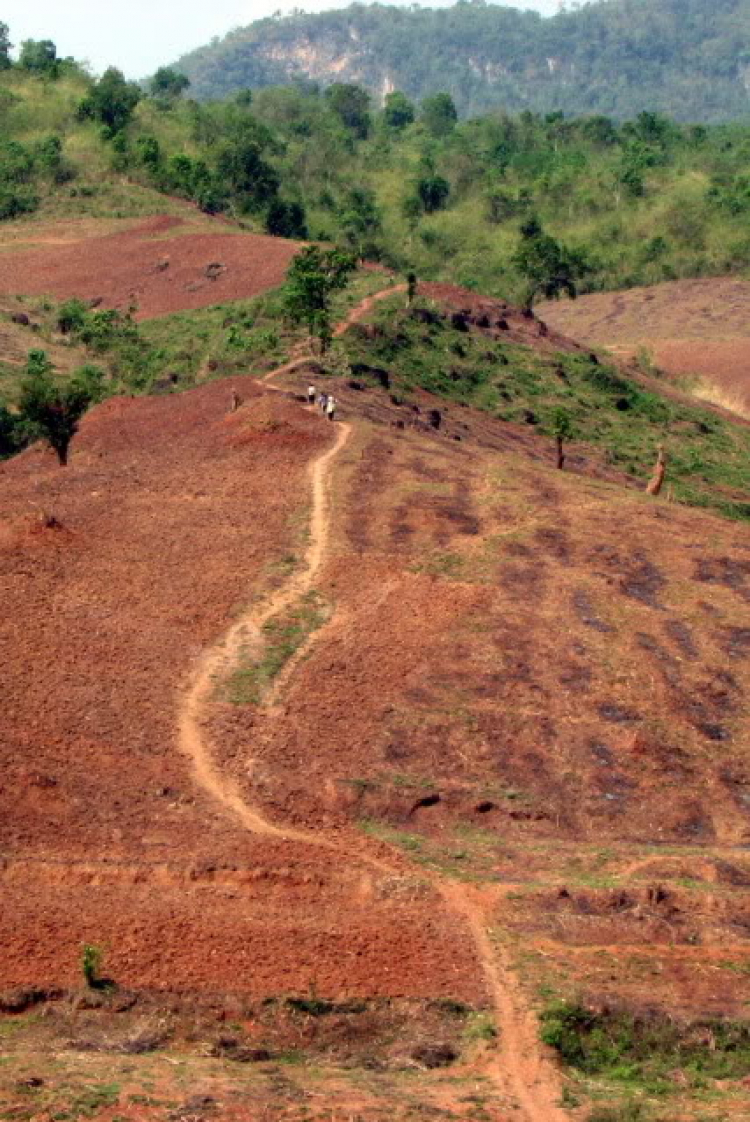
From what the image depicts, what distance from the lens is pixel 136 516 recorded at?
136 feet

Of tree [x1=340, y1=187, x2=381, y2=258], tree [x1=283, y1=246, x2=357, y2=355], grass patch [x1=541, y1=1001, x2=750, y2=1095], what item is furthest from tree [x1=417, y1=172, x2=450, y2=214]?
grass patch [x1=541, y1=1001, x2=750, y2=1095]

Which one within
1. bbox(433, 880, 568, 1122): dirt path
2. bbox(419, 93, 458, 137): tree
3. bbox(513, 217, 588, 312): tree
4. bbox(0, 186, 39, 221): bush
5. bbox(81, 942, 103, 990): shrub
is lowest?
bbox(433, 880, 568, 1122): dirt path

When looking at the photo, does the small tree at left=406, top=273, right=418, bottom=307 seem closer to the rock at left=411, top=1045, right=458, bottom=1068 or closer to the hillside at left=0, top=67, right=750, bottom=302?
the hillside at left=0, top=67, right=750, bottom=302

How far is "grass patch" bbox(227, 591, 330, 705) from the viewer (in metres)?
32.7

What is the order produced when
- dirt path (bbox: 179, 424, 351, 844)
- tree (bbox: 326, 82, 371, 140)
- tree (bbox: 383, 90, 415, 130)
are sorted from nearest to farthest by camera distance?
dirt path (bbox: 179, 424, 351, 844) → tree (bbox: 326, 82, 371, 140) → tree (bbox: 383, 90, 415, 130)

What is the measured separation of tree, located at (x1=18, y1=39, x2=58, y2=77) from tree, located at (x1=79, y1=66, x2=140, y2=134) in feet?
40.6

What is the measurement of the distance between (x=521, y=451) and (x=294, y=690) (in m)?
28.0

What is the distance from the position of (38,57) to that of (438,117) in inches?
2208

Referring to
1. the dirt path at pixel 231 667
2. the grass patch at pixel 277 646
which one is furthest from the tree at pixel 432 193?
the grass patch at pixel 277 646

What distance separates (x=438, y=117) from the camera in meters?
187

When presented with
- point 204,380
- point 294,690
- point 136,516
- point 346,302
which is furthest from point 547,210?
point 294,690

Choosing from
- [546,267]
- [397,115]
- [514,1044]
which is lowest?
[514,1044]

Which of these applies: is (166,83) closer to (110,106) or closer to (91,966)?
(110,106)

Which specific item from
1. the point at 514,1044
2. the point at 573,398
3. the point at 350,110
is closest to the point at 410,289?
the point at 573,398
